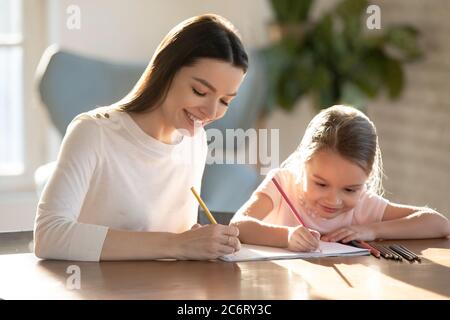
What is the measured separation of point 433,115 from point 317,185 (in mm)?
2444

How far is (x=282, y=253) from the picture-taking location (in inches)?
75.4

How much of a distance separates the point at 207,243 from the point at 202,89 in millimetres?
344

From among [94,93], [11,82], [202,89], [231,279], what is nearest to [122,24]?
[11,82]

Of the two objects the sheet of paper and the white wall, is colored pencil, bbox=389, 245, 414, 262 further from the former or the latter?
the white wall

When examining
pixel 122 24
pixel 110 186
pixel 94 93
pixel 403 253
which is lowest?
pixel 403 253

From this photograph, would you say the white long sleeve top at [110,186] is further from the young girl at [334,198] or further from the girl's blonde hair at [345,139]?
the girl's blonde hair at [345,139]

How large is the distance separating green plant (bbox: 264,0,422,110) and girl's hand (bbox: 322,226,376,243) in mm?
2498

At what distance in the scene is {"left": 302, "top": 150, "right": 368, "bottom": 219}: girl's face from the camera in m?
2.08

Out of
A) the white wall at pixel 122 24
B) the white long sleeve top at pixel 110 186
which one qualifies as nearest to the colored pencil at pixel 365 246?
the white long sleeve top at pixel 110 186

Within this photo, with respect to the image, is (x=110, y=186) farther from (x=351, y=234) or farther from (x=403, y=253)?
(x=403, y=253)

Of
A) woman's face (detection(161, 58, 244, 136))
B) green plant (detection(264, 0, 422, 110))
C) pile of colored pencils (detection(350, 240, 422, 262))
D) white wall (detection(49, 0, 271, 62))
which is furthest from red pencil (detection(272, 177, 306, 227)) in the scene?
green plant (detection(264, 0, 422, 110))

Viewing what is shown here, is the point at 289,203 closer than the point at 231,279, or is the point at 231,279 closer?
the point at 231,279

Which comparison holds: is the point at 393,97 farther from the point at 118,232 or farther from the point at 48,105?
the point at 118,232
